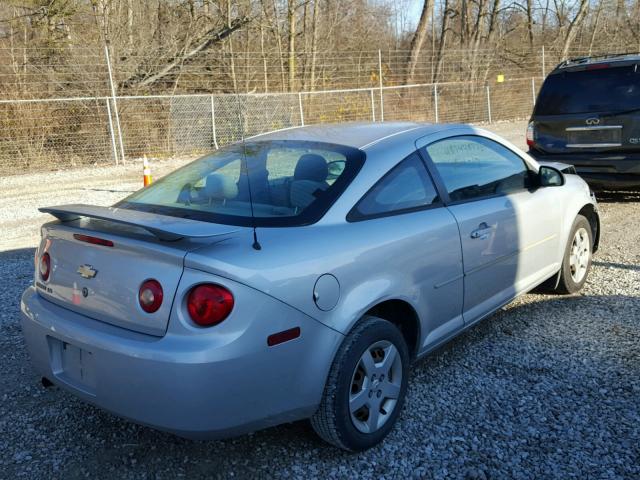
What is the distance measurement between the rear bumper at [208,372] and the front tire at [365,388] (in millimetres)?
88

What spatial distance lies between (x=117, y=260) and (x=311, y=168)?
1178 mm

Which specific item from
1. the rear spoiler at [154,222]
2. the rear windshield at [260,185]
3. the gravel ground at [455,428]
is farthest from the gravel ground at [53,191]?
the rear spoiler at [154,222]

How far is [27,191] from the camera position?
1206cm

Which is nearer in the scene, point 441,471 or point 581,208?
point 441,471

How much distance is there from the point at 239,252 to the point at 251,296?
206 mm

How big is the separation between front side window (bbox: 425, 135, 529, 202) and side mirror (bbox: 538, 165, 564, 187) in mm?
109

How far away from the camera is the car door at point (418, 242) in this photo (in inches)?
120

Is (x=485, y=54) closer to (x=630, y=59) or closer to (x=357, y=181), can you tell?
(x=630, y=59)

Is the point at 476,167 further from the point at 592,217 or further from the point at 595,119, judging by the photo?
the point at 595,119

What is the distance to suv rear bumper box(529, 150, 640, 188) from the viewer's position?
7235 mm

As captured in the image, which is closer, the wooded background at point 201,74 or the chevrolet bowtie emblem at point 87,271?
the chevrolet bowtie emblem at point 87,271

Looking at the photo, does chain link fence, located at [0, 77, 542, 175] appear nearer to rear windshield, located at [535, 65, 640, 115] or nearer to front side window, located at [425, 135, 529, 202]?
rear windshield, located at [535, 65, 640, 115]

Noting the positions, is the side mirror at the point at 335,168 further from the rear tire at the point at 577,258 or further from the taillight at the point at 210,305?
the rear tire at the point at 577,258

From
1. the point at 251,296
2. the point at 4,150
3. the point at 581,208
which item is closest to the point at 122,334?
the point at 251,296
